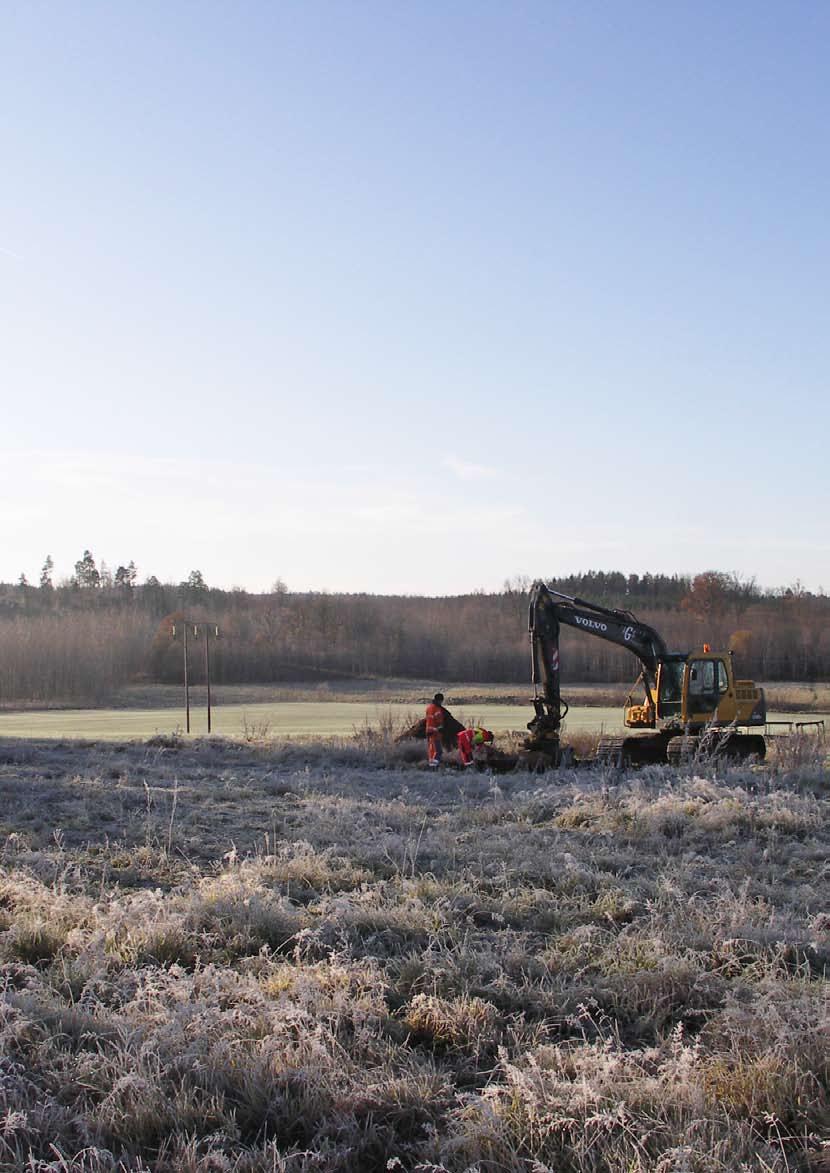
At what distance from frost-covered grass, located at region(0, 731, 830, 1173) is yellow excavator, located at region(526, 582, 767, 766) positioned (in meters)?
10.6

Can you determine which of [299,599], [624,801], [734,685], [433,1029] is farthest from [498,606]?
[433,1029]

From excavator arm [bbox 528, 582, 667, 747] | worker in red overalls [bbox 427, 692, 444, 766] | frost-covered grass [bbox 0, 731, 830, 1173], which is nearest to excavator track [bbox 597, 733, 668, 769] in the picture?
excavator arm [bbox 528, 582, 667, 747]

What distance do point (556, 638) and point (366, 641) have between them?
77.3 m

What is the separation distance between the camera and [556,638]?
21.4 metres

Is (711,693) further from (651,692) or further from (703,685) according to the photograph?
(651,692)

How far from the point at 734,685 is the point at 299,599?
104 meters

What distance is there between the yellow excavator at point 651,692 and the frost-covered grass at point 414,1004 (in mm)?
10649

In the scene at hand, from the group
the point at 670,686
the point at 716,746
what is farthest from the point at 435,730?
the point at 716,746

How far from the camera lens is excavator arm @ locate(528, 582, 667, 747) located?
20938 millimetres

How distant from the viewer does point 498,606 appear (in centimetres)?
11944

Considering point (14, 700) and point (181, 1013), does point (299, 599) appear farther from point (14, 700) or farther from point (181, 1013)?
point (181, 1013)

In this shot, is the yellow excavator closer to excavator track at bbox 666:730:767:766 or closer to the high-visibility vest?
excavator track at bbox 666:730:767:766

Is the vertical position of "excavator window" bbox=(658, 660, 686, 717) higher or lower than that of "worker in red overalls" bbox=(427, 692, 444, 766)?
higher

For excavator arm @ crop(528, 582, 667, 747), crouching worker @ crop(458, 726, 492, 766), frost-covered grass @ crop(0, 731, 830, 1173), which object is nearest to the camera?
frost-covered grass @ crop(0, 731, 830, 1173)
